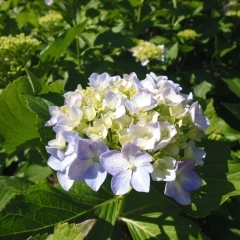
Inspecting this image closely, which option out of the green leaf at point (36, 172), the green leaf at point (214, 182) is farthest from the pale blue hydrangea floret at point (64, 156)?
the green leaf at point (36, 172)

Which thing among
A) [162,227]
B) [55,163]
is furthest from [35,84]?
[162,227]

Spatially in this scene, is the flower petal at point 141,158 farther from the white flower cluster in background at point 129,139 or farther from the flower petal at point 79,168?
the flower petal at point 79,168

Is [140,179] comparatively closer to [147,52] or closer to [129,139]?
[129,139]

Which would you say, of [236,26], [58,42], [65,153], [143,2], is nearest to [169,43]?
[143,2]

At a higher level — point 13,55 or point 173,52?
point 13,55

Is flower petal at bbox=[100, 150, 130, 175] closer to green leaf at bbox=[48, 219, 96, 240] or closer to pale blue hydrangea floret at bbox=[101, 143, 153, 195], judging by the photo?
pale blue hydrangea floret at bbox=[101, 143, 153, 195]

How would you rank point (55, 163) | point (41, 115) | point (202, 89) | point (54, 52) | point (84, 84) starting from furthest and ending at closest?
point (202, 89)
point (84, 84)
point (54, 52)
point (41, 115)
point (55, 163)

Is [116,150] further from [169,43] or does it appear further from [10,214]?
→ [169,43]
